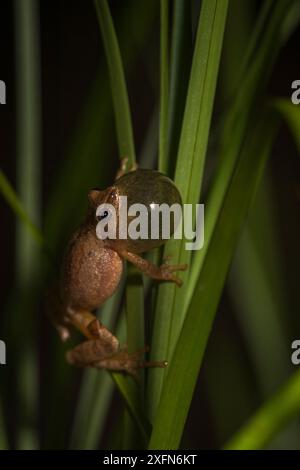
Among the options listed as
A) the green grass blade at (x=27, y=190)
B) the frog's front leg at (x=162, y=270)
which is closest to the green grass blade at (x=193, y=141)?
the frog's front leg at (x=162, y=270)

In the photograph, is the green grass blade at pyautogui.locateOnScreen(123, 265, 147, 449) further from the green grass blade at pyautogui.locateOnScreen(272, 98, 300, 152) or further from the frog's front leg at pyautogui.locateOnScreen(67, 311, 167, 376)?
the green grass blade at pyautogui.locateOnScreen(272, 98, 300, 152)

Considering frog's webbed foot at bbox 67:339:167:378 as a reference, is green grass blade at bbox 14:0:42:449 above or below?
above

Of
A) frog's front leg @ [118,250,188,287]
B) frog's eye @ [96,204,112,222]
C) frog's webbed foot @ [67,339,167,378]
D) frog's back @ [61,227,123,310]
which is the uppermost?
frog's eye @ [96,204,112,222]

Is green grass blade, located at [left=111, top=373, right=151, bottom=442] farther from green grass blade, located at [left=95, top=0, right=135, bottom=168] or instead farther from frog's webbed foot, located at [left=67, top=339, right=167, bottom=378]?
green grass blade, located at [left=95, top=0, right=135, bottom=168]

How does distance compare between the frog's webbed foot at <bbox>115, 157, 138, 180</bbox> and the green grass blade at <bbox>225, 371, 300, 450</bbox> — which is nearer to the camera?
the green grass blade at <bbox>225, 371, 300, 450</bbox>

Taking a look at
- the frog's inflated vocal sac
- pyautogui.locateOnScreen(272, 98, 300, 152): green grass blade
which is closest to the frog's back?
the frog's inflated vocal sac

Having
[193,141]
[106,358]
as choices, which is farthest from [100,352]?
[193,141]
